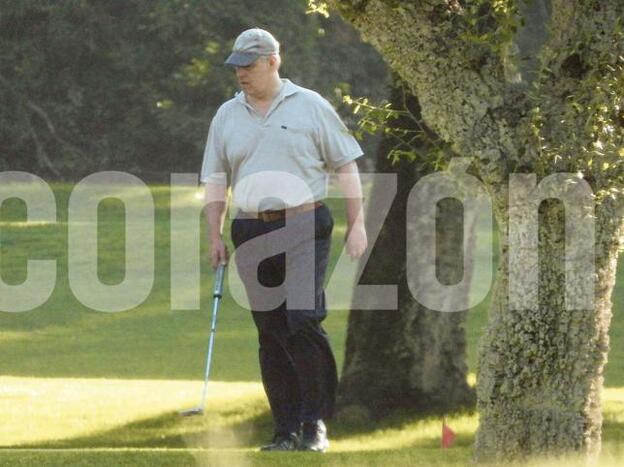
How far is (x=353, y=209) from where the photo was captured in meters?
8.66

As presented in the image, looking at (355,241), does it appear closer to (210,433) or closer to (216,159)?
(216,159)

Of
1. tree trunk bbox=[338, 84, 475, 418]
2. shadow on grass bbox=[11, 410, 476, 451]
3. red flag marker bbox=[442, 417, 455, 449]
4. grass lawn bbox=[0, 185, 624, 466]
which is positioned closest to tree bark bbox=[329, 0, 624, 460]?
grass lawn bbox=[0, 185, 624, 466]

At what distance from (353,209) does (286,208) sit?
42 cm

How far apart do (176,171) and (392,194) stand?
41179mm

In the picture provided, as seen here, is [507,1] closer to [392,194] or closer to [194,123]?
[392,194]

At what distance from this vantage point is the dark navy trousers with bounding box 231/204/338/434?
27.5ft

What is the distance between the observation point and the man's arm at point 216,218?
8695 millimetres

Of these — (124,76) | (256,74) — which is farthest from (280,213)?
(124,76)

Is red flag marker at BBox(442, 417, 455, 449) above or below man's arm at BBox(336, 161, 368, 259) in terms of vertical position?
below

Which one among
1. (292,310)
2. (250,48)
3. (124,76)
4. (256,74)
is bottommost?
(292,310)

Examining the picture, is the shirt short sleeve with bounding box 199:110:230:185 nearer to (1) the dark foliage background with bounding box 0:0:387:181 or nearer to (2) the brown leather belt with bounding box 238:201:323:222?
(2) the brown leather belt with bounding box 238:201:323:222

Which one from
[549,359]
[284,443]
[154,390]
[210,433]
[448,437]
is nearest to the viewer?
[549,359]

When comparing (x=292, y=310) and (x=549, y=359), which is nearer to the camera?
(x=549, y=359)

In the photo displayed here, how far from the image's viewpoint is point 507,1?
6926 millimetres
